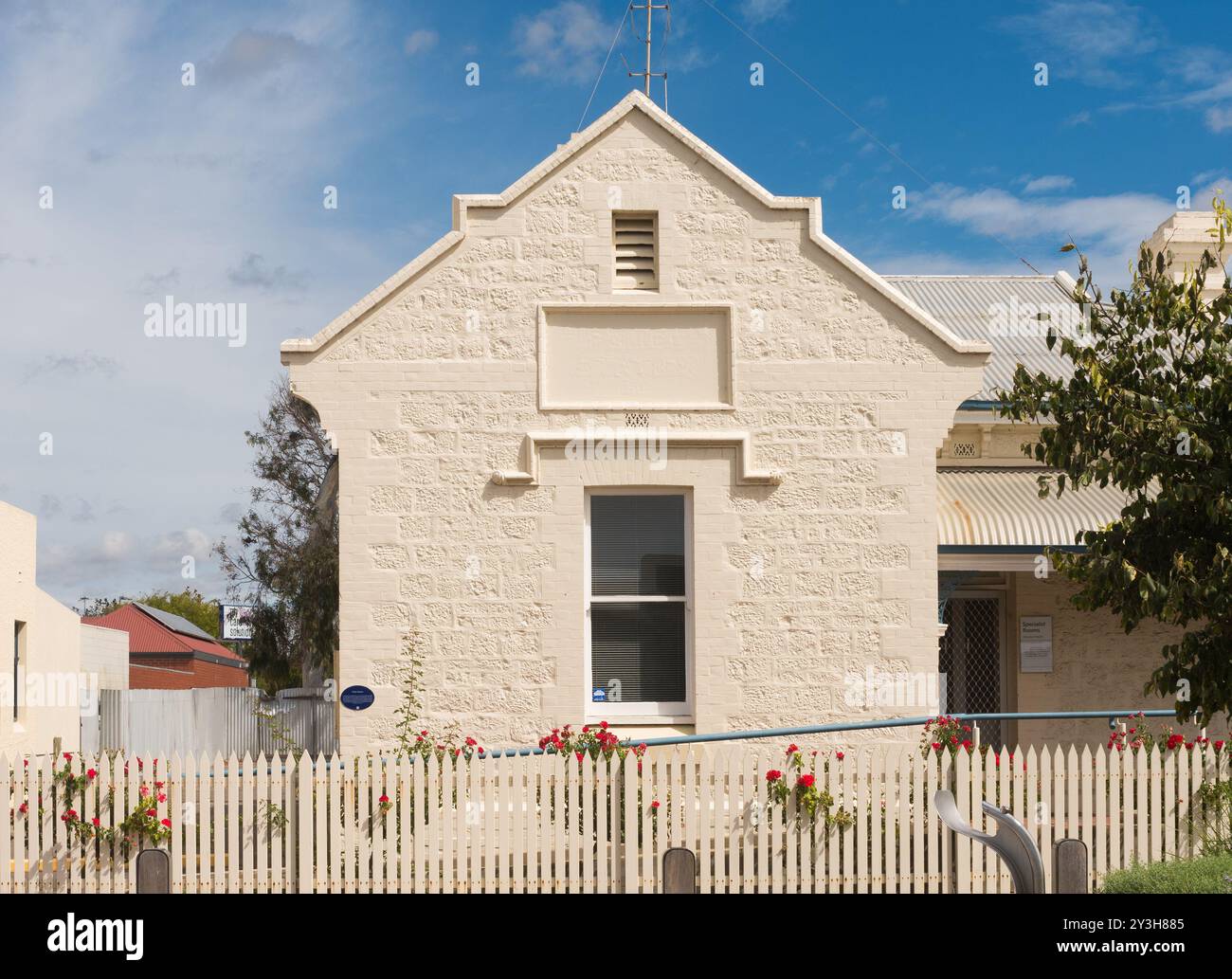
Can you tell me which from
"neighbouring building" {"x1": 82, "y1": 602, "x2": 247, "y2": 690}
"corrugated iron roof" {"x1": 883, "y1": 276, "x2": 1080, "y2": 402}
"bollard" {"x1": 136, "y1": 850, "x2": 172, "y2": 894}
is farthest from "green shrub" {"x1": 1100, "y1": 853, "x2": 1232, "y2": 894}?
"neighbouring building" {"x1": 82, "y1": 602, "x2": 247, "y2": 690}

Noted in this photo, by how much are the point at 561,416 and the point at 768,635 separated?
2.66 metres

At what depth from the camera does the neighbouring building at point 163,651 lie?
4641cm

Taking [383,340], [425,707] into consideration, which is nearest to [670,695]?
[425,707]

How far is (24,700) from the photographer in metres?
19.6

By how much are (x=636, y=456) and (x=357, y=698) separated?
321 centimetres

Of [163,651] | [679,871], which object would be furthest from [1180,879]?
[163,651]

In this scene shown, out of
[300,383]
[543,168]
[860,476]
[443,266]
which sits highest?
[543,168]

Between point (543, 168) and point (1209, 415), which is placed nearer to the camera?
point (1209, 415)

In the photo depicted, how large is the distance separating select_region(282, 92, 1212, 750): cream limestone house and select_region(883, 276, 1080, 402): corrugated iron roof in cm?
304

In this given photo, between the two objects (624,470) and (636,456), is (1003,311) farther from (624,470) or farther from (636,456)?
(624,470)

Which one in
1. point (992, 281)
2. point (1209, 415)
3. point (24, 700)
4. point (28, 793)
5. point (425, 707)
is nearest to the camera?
point (1209, 415)

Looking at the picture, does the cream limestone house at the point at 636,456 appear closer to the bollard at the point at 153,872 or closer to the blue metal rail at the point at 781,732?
the blue metal rail at the point at 781,732

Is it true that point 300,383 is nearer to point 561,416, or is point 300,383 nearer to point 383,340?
point 383,340

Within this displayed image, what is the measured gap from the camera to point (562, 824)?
10070 millimetres
